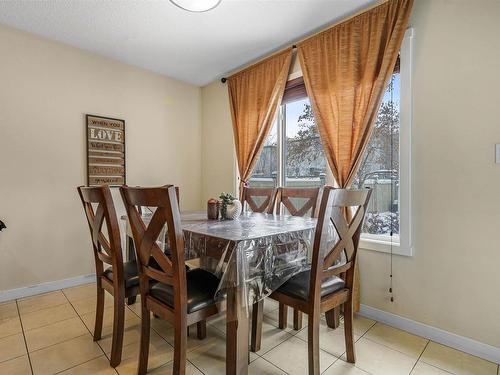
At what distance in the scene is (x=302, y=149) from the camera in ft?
9.46

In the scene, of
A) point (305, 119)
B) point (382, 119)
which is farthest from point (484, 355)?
point (305, 119)

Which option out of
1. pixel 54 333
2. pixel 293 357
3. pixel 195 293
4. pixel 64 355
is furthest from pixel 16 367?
pixel 293 357

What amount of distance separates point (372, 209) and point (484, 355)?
1150 millimetres

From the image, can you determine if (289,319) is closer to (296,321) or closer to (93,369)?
(296,321)

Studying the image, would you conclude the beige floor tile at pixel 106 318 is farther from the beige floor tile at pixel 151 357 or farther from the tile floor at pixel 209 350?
the beige floor tile at pixel 151 357

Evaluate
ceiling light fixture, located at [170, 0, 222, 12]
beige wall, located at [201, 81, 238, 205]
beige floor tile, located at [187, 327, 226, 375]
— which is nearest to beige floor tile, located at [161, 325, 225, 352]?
beige floor tile, located at [187, 327, 226, 375]

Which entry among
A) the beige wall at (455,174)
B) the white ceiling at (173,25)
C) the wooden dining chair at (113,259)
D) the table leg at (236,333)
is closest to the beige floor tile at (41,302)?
the wooden dining chair at (113,259)

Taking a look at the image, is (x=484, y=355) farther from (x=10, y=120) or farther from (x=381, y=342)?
(x=10, y=120)

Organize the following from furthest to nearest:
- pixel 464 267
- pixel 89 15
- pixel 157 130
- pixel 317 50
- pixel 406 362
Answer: pixel 157 130
pixel 317 50
pixel 89 15
pixel 464 267
pixel 406 362

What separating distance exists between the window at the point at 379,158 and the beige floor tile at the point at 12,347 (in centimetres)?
250

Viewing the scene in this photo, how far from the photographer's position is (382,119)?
2.25 m

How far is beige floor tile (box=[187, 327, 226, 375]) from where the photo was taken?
163cm

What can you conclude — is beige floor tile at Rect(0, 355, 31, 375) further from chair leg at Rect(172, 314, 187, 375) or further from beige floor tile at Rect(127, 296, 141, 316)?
chair leg at Rect(172, 314, 187, 375)

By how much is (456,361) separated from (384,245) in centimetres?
80
